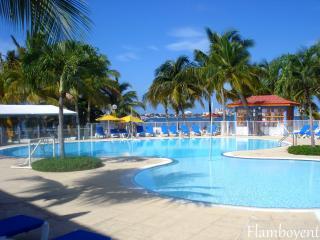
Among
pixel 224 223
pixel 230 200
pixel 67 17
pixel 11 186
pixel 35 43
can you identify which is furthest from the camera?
pixel 11 186

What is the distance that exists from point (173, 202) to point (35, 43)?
4163 mm

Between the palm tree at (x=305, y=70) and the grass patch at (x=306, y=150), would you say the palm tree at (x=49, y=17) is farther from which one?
the grass patch at (x=306, y=150)

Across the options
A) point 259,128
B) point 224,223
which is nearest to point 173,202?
point 224,223

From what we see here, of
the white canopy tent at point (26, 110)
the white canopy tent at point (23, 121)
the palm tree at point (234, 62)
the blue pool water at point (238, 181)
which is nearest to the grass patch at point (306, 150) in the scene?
the blue pool water at point (238, 181)

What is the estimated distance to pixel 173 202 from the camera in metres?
7.66

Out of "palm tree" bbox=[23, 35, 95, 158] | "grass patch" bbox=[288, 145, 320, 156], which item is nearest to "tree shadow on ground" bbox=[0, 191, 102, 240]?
"palm tree" bbox=[23, 35, 95, 158]

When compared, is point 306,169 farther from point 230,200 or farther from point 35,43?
point 35,43

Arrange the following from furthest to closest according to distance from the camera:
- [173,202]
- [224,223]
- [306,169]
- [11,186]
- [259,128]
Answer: [259,128]
[306,169]
[11,186]
[173,202]
[224,223]

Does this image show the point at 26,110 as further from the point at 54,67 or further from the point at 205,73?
the point at 54,67

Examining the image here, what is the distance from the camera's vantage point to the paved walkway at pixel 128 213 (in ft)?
18.8

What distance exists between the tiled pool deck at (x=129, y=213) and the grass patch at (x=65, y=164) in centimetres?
179

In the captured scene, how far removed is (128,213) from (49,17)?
3.69 meters

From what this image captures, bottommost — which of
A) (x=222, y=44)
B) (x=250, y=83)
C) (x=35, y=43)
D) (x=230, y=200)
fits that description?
(x=230, y=200)

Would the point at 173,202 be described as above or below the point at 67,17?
below
